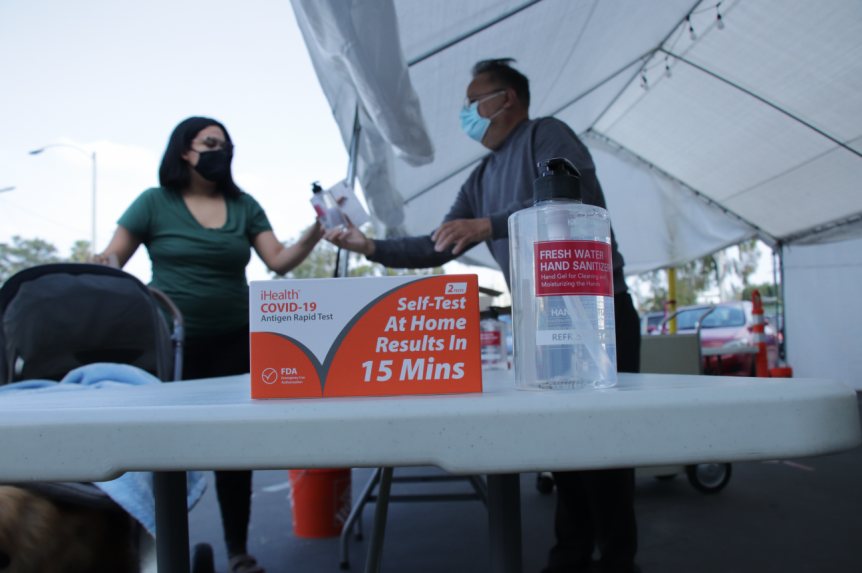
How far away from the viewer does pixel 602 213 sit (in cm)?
54

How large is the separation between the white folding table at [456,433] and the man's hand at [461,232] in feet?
1.98

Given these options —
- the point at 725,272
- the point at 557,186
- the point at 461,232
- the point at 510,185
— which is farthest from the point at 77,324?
the point at 725,272

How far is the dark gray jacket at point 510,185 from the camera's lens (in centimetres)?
115

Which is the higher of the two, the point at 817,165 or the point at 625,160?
the point at 625,160

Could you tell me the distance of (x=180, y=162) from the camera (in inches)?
62.7

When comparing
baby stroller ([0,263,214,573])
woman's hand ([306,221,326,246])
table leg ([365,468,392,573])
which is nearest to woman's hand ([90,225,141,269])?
baby stroller ([0,263,214,573])

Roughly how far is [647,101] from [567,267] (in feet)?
18.7

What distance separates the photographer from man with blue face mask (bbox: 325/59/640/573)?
3.72 ft

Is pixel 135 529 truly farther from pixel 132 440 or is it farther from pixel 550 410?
pixel 550 410

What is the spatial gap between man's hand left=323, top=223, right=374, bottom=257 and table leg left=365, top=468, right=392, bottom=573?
0.58 metres

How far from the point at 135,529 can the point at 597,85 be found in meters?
4.85

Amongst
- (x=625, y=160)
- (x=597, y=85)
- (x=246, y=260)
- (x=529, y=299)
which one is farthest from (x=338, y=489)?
(x=625, y=160)

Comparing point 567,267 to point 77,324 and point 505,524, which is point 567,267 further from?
point 77,324

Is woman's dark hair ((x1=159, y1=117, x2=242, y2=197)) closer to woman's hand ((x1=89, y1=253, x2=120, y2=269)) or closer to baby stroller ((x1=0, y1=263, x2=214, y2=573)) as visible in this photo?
woman's hand ((x1=89, y1=253, x2=120, y2=269))
